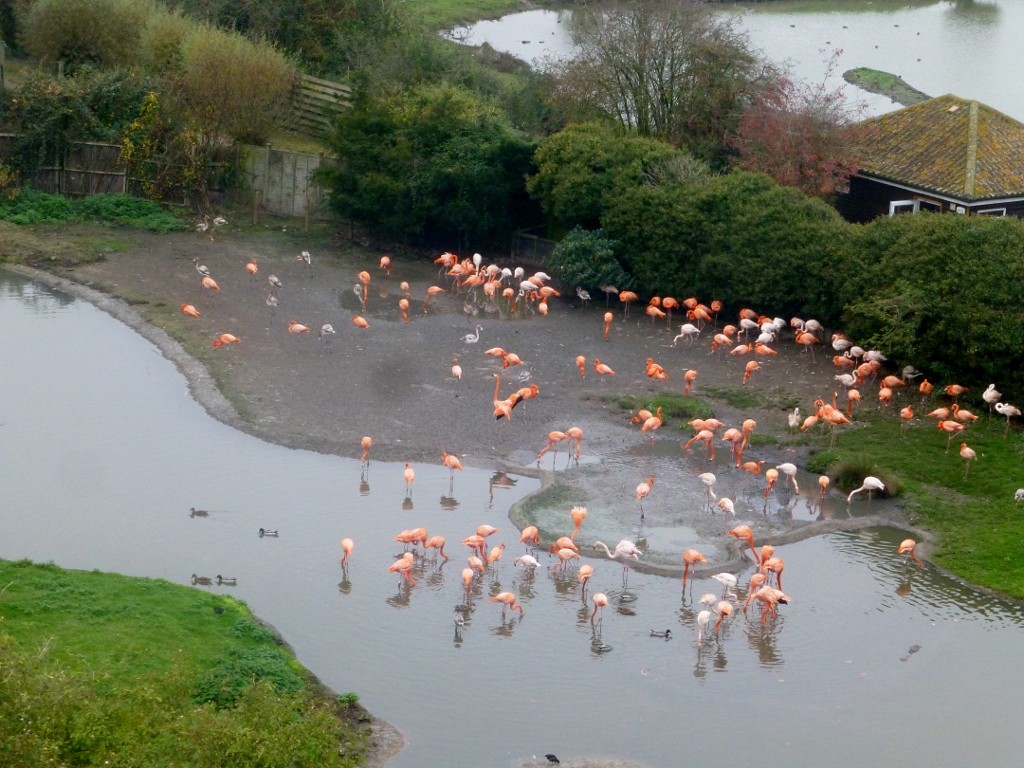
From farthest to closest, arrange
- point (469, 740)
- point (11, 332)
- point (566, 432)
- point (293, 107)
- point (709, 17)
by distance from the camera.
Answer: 1. point (293, 107)
2. point (709, 17)
3. point (11, 332)
4. point (566, 432)
5. point (469, 740)

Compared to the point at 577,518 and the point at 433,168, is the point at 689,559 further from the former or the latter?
the point at 433,168

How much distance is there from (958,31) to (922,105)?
35.2 m

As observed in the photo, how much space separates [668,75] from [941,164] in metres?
6.94

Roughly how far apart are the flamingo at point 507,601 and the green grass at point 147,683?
2.67 metres

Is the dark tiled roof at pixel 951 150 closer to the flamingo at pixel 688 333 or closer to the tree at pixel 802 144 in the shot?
the tree at pixel 802 144

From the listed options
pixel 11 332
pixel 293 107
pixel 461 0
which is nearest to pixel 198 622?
pixel 11 332

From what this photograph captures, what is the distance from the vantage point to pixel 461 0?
65.7 m

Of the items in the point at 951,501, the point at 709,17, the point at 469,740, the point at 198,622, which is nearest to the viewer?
the point at 469,740

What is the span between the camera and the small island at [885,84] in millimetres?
49094

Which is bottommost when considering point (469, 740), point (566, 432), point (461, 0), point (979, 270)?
point (469, 740)

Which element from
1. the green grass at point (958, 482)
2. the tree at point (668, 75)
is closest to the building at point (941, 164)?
the tree at point (668, 75)

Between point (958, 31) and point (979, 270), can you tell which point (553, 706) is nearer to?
point (979, 270)

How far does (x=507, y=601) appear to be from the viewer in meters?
16.7

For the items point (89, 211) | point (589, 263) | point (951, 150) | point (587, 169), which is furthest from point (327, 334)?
point (951, 150)
